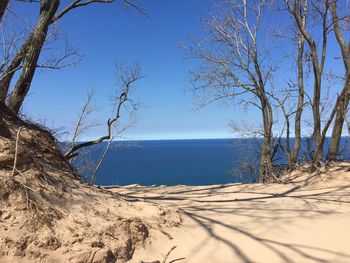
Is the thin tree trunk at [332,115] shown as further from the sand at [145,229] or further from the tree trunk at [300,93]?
the sand at [145,229]

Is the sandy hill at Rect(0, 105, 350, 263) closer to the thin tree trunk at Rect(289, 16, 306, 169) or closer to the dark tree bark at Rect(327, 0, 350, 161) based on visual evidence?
the dark tree bark at Rect(327, 0, 350, 161)

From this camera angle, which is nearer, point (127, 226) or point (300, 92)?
Result: point (127, 226)

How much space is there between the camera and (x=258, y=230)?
18.8 ft

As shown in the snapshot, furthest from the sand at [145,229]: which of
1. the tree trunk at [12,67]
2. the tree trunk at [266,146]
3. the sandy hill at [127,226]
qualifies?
the tree trunk at [266,146]

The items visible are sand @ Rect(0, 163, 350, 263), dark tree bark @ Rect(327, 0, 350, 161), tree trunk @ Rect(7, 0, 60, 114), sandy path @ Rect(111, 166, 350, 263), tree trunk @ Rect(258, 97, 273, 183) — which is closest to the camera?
sand @ Rect(0, 163, 350, 263)

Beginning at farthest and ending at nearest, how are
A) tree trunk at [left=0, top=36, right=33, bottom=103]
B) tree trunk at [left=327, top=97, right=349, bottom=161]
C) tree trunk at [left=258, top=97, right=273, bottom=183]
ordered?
1. tree trunk at [left=258, top=97, right=273, bottom=183]
2. tree trunk at [left=327, top=97, right=349, bottom=161]
3. tree trunk at [left=0, top=36, right=33, bottom=103]

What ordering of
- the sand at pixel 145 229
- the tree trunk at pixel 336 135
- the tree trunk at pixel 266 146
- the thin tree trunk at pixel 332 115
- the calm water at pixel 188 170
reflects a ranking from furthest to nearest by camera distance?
1. the calm water at pixel 188 170
2. the tree trunk at pixel 266 146
3. the tree trunk at pixel 336 135
4. the thin tree trunk at pixel 332 115
5. the sand at pixel 145 229

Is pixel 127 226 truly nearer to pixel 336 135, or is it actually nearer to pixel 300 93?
pixel 336 135

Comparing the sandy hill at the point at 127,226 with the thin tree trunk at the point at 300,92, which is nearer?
the sandy hill at the point at 127,226

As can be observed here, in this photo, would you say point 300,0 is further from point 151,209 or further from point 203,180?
point 203,180

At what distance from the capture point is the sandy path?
488 centimetres

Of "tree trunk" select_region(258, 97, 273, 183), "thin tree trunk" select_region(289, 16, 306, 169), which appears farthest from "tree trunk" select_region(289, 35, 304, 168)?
"tree trunk" select_region(258, 97, 273, 183)

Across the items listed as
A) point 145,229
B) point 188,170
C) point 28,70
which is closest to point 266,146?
point 28,70

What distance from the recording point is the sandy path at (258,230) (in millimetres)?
4879
